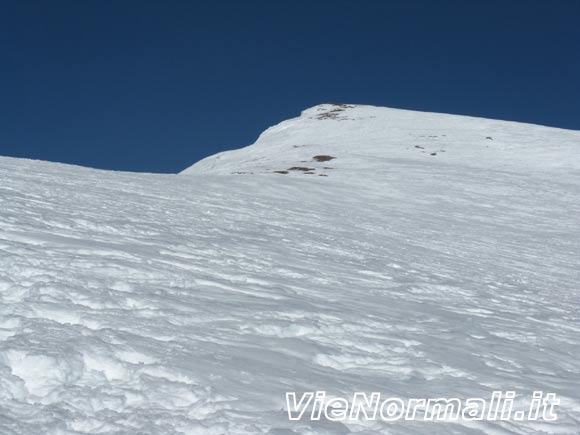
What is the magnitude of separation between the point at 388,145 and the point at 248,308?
2930cm

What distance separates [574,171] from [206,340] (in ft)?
90.3

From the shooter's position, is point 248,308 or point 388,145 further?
point 388,145

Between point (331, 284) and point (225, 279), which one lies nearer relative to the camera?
point (225, 279)

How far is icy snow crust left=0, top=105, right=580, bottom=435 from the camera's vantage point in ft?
14.0

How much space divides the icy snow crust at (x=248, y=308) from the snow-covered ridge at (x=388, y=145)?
1172cm

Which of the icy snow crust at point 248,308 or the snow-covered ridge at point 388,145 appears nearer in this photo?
the icy snow crust at point 248,308

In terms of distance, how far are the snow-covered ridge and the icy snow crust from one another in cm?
1172

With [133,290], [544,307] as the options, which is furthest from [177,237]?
[544,307]

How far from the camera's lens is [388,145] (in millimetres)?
34906

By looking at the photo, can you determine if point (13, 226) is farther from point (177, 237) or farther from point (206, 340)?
point (206, 340)

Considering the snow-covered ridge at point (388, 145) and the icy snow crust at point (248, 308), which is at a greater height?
the snow-covered ridge at point (388, 145)

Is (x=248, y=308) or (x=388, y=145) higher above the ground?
(x=388, y=145)

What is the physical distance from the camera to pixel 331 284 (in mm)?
8156

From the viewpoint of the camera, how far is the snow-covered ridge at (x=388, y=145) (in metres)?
29.5
